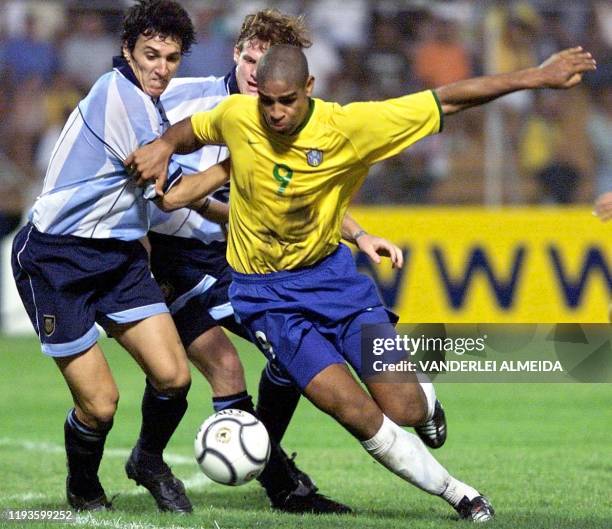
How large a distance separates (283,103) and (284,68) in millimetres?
145

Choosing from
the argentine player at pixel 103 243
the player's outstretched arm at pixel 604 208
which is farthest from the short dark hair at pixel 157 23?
the player's outstretched arm at pixel 604 208

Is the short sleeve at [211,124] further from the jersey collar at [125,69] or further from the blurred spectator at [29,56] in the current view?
the blurred spectator at [29,56]

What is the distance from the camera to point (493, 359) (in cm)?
672

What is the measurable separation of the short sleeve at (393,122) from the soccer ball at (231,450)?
1.29m

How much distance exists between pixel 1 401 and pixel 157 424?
4.45 m

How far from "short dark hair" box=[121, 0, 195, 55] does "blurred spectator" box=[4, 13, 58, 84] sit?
29.3 ft

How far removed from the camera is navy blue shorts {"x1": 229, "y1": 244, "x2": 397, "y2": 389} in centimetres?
589

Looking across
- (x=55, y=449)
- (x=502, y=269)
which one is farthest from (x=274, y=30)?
(x=502, y=269)

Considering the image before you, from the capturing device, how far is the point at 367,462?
26.7 feet

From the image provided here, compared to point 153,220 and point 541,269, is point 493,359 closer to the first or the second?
point 153,220

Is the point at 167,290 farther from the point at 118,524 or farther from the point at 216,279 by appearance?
the point at 118,524

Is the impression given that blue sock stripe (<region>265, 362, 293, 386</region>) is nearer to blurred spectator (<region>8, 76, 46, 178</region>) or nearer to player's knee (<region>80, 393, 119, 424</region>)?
player's knee (<region>80, 393, 119, 424</region>)

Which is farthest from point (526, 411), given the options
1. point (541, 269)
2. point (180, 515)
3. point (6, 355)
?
point (6, 355)

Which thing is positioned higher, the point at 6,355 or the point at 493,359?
the point at 493,359
